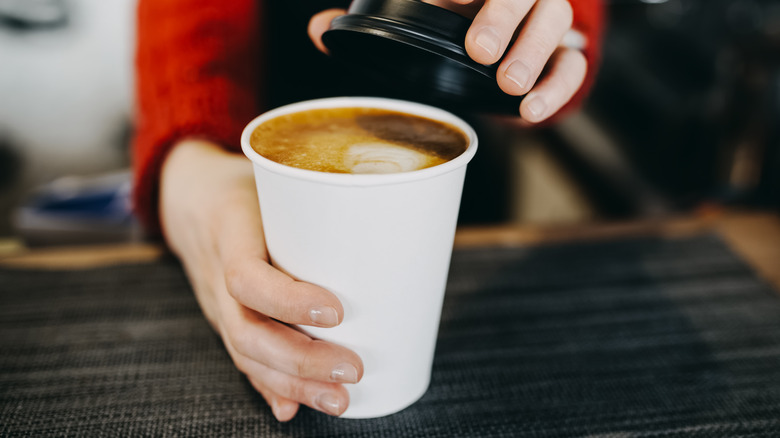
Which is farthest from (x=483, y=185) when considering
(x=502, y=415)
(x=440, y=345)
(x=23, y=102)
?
(x=23, y=102)

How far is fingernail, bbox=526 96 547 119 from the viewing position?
20.5 inches

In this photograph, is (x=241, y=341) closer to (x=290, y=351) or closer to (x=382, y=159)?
(x=290, y=351)

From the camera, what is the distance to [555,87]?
55 centimetres

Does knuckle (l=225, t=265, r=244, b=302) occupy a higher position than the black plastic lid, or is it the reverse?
the black plastic lid

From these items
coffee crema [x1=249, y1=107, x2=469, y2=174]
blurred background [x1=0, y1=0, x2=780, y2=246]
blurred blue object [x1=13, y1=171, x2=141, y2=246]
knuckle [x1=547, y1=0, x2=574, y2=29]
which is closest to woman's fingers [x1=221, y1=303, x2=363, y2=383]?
coffee crema [x1=249, y1=107, x2=469, y2=174]

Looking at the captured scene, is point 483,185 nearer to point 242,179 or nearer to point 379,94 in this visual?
point 379,94

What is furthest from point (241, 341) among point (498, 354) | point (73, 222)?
point (73, 222)

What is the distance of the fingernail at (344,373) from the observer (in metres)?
0.49

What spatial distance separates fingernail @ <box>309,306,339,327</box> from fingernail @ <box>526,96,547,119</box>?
261 millimetres

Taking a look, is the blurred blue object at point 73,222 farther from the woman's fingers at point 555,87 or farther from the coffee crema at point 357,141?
the woman's fingers at point 555,87

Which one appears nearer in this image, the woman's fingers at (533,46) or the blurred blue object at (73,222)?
the woman's fingers at (533,46)

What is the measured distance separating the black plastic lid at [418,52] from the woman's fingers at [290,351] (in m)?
0.28

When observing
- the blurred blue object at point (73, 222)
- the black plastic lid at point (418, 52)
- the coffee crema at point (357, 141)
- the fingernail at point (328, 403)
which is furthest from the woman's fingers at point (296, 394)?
the blurred blue object at point (73, 222)

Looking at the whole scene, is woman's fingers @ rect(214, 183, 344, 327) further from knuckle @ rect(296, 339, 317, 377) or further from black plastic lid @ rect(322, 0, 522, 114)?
black plastic lid @ rect(322, 0, 522, 114)
